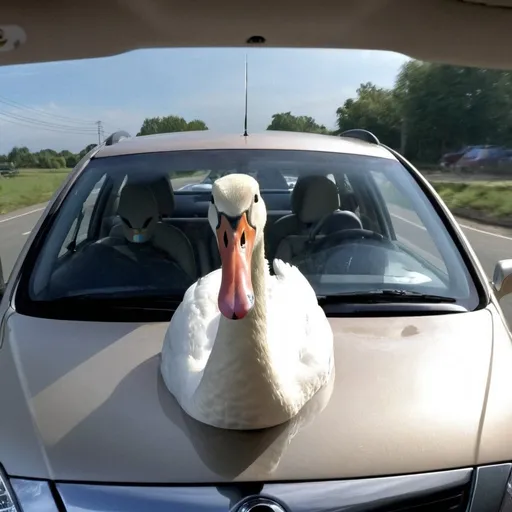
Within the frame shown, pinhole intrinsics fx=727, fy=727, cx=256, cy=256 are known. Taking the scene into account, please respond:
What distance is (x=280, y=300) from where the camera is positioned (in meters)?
2.29

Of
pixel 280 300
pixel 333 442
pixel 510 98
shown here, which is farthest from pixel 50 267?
pixel 510 98

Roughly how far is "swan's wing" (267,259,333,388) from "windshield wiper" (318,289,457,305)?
2.9 inches

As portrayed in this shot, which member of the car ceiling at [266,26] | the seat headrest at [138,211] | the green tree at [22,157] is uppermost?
the car ceiling at [266,26]

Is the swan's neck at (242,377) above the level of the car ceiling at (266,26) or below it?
below

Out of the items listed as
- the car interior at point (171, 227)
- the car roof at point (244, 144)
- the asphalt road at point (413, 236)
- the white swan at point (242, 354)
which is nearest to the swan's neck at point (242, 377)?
the white swan at point (242, 354)

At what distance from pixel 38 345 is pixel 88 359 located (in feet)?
0.58

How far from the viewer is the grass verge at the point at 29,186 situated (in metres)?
3.15

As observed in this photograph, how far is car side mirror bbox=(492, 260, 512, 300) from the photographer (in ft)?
8.30

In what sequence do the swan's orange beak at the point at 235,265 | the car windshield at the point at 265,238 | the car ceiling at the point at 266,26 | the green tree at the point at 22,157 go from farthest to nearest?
the green tree at the point at 22,157, the car windshield at the point at 265,238, the car ceiling at the point at 266,26, the swan's orange beak at the point at 235,265

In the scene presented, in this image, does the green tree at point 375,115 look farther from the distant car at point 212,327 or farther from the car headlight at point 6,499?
the car headlight at point 6,499

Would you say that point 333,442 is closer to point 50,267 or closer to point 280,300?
point 280,300

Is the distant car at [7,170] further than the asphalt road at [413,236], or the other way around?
the distant car at [7,170]

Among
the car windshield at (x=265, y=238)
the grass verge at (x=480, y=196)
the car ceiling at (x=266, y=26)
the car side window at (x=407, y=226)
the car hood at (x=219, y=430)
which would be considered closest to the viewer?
the car hood at (x=219, y=430)

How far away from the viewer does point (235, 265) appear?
5.23ft
